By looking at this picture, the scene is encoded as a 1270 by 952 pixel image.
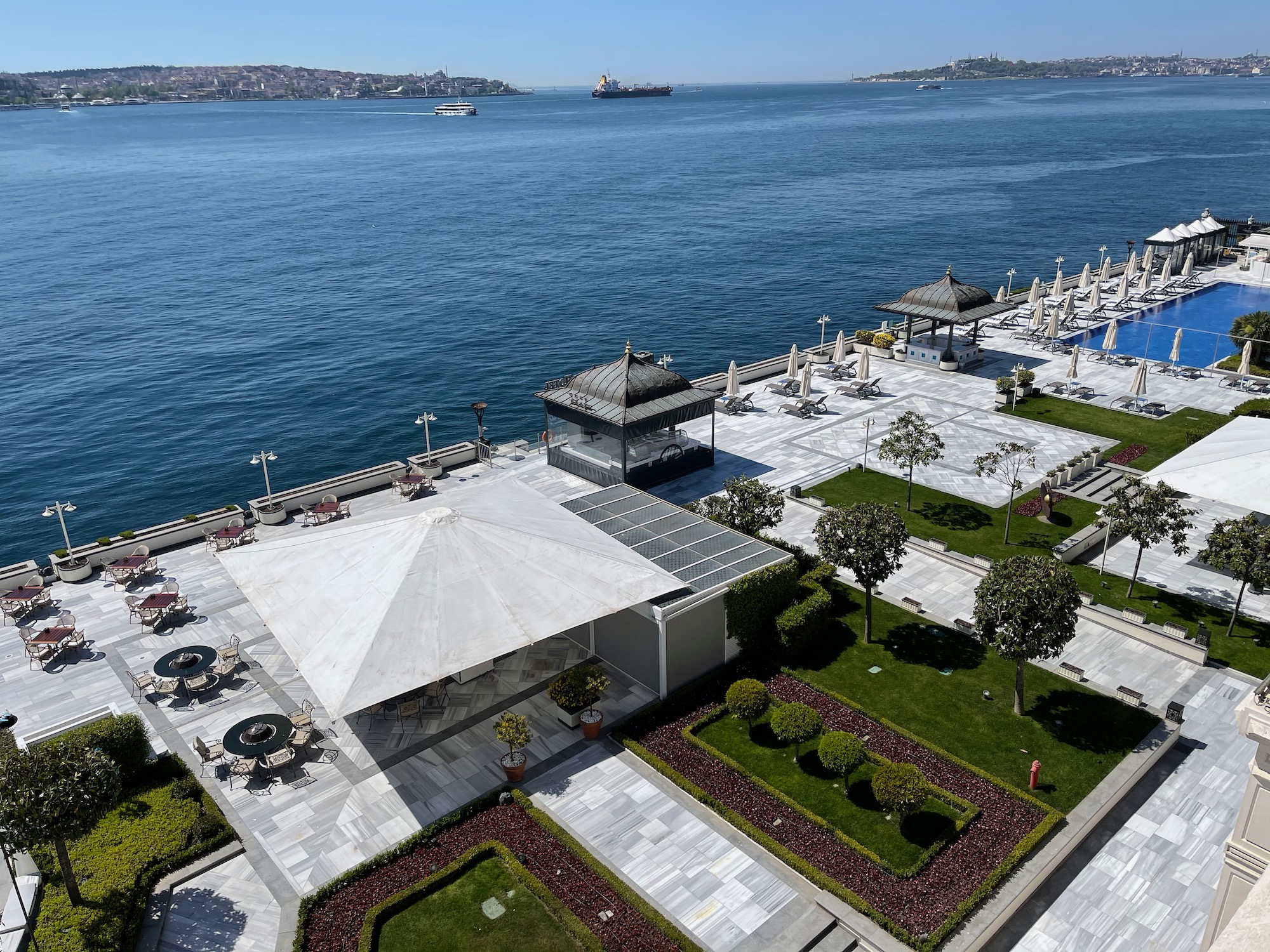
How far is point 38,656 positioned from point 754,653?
2383 cm

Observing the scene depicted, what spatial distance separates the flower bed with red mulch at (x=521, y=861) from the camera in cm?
1819

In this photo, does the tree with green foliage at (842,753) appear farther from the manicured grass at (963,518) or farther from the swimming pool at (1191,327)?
the swimming pool at (1191,327)

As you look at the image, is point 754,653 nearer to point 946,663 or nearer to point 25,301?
point 946,663

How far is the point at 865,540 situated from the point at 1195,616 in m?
13.1

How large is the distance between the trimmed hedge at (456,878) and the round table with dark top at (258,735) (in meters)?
6.34

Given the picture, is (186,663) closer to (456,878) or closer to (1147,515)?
(456,878)

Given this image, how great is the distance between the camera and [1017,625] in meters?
23.8

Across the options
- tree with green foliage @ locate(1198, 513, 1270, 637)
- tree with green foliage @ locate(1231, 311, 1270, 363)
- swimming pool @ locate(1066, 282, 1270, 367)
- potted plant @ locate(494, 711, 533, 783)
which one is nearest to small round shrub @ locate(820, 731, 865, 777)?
potted plant @ locate(494, 711, 533, 783)

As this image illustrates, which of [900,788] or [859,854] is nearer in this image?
[859,854]

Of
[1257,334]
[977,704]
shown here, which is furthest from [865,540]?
[1257,334]

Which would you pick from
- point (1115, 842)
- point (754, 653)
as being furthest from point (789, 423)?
point (1115, 842)

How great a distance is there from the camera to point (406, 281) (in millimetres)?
93625

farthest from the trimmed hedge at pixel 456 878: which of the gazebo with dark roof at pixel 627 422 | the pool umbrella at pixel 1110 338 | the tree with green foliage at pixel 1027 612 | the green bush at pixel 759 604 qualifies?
the pool umbrella at pixel 1110 338

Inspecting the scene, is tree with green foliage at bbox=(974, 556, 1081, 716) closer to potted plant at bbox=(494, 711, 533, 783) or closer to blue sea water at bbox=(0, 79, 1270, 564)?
potted plant at bbox=(494, 711, 533, 783)
